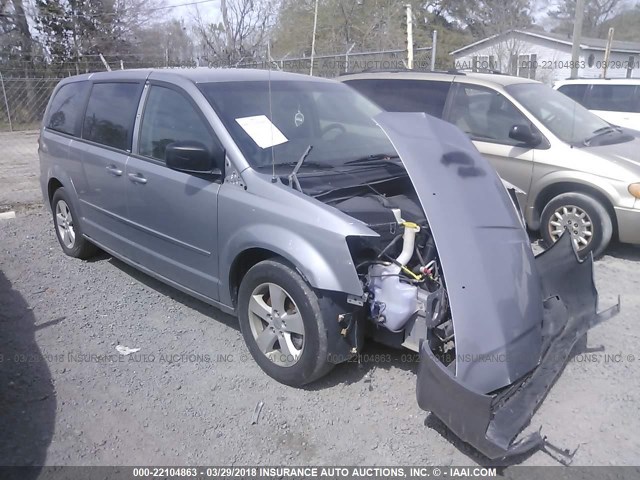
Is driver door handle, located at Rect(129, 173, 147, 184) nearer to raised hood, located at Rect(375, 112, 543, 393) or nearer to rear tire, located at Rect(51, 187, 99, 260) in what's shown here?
rear tire, located at Rect(51, 187, 99, 260)

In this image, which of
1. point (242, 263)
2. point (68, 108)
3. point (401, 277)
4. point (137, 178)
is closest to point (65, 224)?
point (68, 108)

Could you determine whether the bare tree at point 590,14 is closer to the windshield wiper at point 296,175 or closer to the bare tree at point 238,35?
the bare tree at point 238,35

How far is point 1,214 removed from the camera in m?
7.68

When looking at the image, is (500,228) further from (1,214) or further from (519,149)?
Answer: (1,214)

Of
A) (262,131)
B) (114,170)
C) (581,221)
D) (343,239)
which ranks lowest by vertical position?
(581,221)

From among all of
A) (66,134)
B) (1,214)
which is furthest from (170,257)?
(1,214)

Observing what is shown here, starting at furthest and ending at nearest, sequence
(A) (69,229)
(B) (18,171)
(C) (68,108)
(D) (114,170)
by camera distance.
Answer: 1. (B) (18,171)
2. (A) (69,229)
3. (C) (68,108)
4. (D) (114,170)

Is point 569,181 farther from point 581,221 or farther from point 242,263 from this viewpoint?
point 242,263

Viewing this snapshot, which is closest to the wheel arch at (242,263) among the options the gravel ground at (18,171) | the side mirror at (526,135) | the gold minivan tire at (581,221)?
the gold minivan tire at (581,221)

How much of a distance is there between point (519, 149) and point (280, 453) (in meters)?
4.42

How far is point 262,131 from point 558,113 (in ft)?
13.3

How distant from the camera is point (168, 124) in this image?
415 cm

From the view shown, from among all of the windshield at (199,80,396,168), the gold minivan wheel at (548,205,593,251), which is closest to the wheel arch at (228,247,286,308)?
the windshield at (199,80,396,168)

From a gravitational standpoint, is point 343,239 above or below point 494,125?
below
